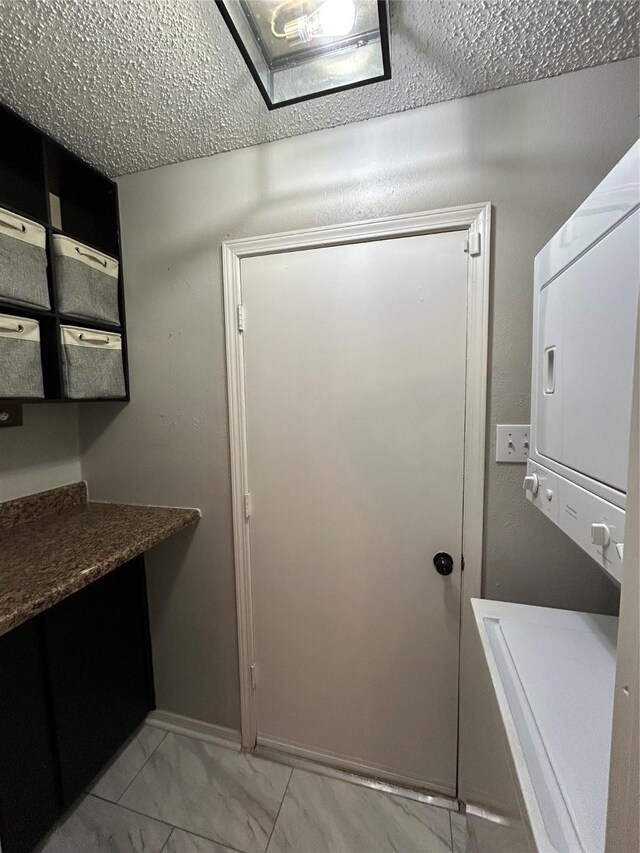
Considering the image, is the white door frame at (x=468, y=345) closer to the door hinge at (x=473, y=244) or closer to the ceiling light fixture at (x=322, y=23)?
the door hinge at (x=473, y=244)

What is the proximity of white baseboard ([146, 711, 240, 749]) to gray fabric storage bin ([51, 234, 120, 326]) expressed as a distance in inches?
75.0

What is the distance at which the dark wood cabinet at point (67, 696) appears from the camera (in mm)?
1076

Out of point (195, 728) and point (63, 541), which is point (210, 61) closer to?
point (63, 541)

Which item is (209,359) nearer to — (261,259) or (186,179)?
(261,259)

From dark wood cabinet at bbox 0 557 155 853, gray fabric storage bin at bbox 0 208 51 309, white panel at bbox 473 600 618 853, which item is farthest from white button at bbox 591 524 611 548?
gray fabric storage bin at bbox 0 208 51 309

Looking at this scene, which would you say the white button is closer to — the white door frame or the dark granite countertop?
the white door frame

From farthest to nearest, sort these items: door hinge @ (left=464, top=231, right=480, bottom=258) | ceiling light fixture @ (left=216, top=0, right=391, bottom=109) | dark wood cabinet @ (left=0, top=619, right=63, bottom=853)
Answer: door hinge @ (left=464, top=231, right=480, bottom=258) < dark wood cabinet @ (left=0, top=619, right=63, bottom=853) < ceiling light fixture @ (left=216, top=0, right=391, bottom=109)

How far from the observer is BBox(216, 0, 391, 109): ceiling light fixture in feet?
2.78

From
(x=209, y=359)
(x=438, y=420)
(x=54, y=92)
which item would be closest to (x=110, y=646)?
(x=209, y=359)

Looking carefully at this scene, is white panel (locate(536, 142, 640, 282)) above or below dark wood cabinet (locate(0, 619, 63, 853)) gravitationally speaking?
above

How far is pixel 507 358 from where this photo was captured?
1.19 meters

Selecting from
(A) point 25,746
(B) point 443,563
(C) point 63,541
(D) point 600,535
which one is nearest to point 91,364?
(C) point 63,541

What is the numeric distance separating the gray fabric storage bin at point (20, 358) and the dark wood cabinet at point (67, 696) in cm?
79

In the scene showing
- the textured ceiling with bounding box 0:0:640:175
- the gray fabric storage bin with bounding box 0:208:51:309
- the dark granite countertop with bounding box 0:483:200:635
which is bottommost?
the dark granite countertop with bounding box 0:483:200:635
